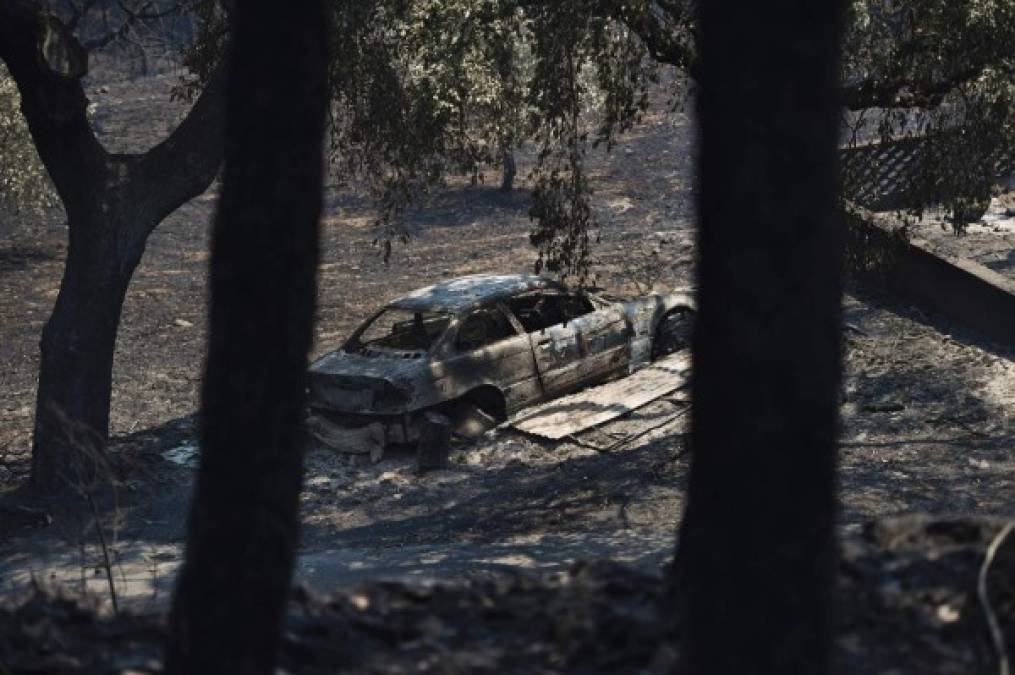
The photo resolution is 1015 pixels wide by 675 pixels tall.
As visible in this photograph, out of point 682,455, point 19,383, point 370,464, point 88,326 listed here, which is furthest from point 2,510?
point 682,455

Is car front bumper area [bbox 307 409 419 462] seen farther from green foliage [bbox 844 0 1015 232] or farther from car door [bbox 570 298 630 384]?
green foliage [bbox 844 0 1015 232]

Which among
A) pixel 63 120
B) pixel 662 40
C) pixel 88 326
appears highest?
pixel 662 40

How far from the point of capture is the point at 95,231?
13.6 meters

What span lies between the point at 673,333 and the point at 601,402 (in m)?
1.58

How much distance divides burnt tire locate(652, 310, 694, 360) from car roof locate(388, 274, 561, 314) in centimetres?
155

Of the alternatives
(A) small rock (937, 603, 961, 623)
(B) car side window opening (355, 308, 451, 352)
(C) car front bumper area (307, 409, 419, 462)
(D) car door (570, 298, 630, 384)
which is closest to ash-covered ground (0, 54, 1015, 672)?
(C) car front bumper area (307, 409, 419, 462)

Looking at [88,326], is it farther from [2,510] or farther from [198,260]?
[198,260]

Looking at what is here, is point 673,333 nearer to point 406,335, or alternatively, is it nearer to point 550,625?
point 406,335

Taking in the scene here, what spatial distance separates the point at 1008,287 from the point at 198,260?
12.7m

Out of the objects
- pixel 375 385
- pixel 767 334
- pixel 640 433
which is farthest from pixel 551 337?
pixel 767 334

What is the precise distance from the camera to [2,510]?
1309 centimetres

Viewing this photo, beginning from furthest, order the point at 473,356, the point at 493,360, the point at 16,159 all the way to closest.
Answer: the point at 16,159 < the point at 493,360 < the point at 473,356

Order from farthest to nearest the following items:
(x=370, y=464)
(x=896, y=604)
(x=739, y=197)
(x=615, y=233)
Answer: (x=615, y=233)
(x=370, y=464)
(x=896, y=604)
(x=739, y=197)

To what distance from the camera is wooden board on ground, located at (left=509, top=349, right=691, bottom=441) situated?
14.5 m
